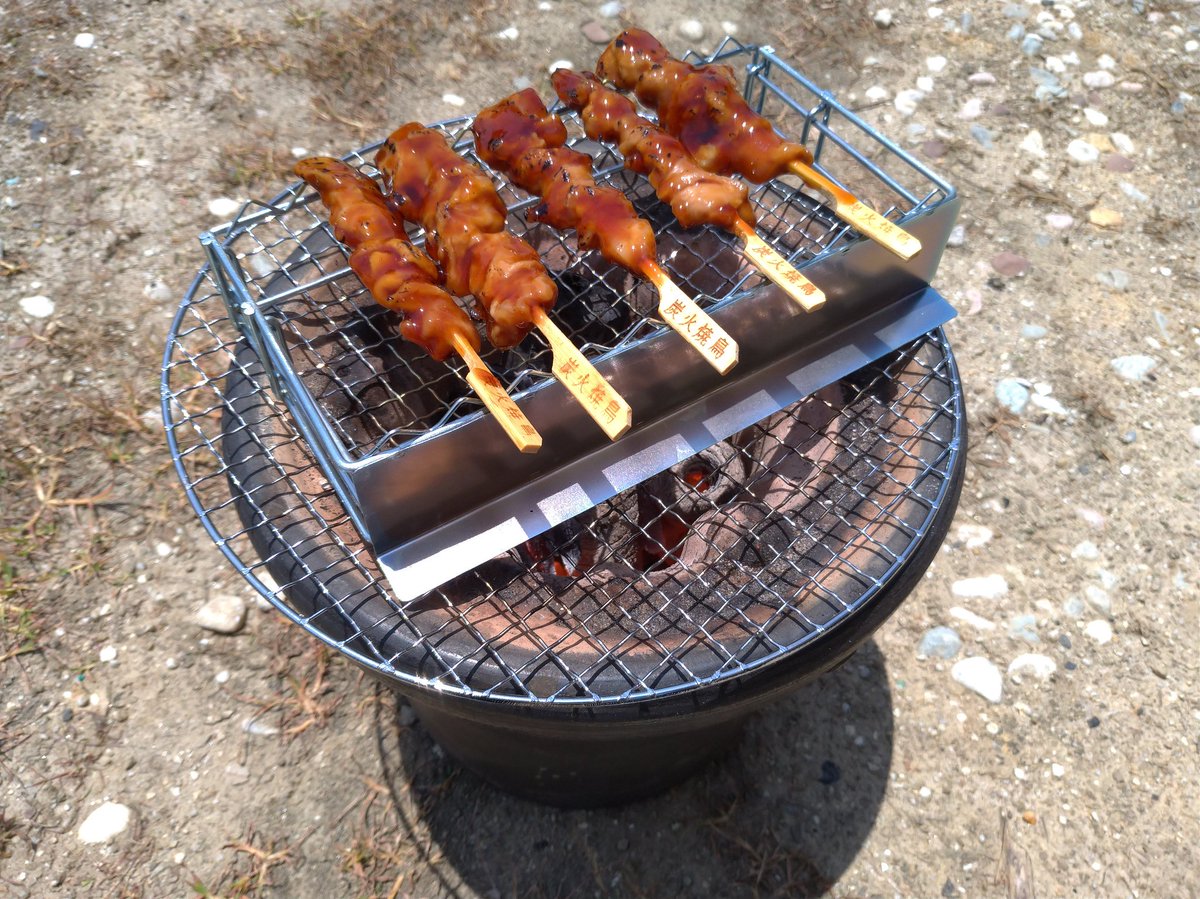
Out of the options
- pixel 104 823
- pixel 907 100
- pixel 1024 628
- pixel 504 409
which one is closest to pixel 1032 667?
pixel 1024 628

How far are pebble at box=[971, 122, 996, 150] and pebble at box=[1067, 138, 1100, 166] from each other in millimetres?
454

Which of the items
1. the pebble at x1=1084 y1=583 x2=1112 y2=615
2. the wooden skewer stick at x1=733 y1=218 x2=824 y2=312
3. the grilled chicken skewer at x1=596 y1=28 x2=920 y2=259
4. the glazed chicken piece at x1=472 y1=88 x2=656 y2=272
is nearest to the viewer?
the wooden skewer stick at x1=733 y1=218 x2=824 y2=312

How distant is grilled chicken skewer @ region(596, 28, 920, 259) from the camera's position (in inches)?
99.6

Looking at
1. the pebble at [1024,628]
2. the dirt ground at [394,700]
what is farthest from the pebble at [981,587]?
the pebble at [1024,628]

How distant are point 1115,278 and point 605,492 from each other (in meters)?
→ 3.87

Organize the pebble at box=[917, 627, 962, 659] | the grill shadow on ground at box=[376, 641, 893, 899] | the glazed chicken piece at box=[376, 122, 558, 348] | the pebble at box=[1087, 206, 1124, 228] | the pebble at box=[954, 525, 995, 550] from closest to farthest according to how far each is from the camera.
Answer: the glazed chicken piece at box=[376, 122, 558, 348], the grill shadow on ground at box=[376, 641, 893, 899], the pebble at box=[917, 627, 962, 659], the pebble at box=[954, 525, 995, 550], the pebble at box=[1087, 206, 1124, 228]

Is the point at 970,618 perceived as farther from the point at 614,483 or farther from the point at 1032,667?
the point at 614,483

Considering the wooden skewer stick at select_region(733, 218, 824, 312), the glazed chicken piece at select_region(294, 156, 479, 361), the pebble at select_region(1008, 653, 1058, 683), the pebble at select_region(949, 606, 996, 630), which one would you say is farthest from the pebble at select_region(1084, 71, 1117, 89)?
the glazed chicken piece at select_region(294, 156, 479, 361)

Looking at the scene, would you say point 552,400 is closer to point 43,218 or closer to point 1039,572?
point 1039,572

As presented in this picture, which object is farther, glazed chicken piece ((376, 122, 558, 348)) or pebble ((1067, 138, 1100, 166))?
pebble ((1067, 138, 1100, 166))

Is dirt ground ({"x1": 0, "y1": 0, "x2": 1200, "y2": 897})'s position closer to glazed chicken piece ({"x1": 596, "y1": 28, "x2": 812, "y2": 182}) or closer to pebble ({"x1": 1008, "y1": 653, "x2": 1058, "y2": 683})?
pebble ({"x1": 1008, "y1": 653, "x2": 1058, "y2": 683})

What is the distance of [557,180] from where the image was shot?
2.45m

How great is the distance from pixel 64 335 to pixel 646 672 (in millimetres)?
3698

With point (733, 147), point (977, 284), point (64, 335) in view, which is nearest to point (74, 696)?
point (64, 335)
